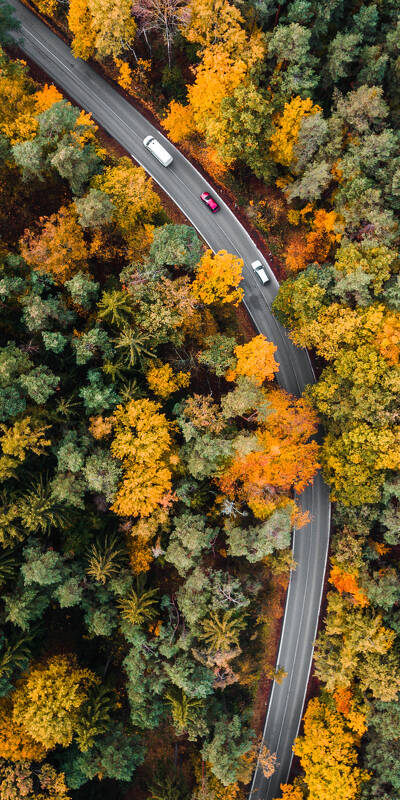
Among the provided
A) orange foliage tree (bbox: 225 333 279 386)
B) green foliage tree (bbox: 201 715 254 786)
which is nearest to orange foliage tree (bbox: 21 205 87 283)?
orange foliage tree (bbox: 225 333 279 386)

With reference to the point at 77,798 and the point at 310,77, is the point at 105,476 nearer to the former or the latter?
the point at 77,798

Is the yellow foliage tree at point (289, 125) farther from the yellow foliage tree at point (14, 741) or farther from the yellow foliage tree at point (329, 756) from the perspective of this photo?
the yellow foliage tree at point (329, 756)

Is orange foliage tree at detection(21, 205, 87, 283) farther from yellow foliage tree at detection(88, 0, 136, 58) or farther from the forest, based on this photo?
yellow foliage tree at detection(88, 0, 136, 58)

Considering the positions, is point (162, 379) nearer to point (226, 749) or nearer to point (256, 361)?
point (256, 361)

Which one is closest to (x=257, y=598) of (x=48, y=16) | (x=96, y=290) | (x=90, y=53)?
(x=96, y=290)

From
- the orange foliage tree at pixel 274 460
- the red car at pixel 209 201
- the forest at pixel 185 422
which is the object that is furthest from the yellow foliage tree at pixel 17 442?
the red car at pixel 209 201
